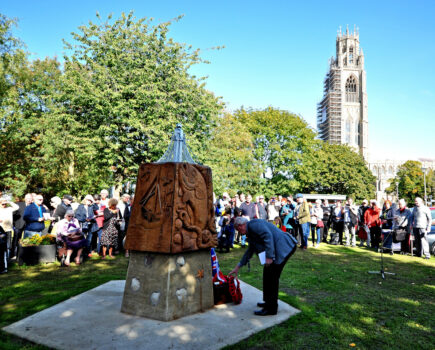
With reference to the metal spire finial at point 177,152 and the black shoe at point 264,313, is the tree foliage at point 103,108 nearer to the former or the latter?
the metal spire finial at point 177,152

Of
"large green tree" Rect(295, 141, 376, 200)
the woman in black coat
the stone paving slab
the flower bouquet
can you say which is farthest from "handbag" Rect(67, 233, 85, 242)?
"large green tree" Rect(295, 141, 376, 200)

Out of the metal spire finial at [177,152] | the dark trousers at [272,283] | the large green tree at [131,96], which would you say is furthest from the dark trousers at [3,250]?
the large green tree at [131,96]

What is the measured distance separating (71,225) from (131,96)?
11.6 meters

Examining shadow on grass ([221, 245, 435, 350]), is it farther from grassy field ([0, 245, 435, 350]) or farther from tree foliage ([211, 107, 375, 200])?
tree foliage ([211, 107, 375, 200])

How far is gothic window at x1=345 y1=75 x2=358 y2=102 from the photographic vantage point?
116m

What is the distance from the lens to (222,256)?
11977mm

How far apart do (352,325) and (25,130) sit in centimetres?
2315

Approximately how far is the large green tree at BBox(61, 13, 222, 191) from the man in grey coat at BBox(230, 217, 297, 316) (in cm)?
1379

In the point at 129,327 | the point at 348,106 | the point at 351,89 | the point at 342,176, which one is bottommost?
the point at 129,327

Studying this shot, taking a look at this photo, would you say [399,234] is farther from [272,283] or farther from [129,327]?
[129,327]

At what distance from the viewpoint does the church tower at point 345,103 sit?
112 metres

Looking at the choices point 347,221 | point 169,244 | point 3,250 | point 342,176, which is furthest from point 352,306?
point 342,176

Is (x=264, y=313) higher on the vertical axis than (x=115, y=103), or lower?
lower

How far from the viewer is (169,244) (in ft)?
17.8
